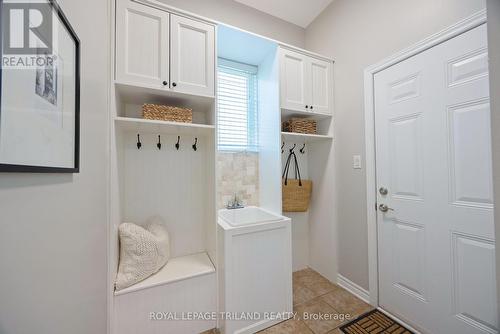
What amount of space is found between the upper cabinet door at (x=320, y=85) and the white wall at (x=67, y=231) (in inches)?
67.5

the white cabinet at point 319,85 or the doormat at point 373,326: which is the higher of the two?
the white cabinet at point 319,85

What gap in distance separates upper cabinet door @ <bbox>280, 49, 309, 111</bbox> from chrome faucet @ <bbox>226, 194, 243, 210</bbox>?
3.39 ft

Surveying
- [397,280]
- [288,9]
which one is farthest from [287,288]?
[288,9]

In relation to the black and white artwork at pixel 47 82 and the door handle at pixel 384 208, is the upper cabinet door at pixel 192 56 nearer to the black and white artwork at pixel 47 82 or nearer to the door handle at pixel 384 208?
the black and white artwork at pixel 47 82

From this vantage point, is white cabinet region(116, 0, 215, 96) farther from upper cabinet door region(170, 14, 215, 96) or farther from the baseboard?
the baseboard

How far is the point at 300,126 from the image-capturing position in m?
1.98

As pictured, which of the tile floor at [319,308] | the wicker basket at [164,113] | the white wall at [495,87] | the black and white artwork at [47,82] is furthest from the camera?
the tile floor at [319,308]

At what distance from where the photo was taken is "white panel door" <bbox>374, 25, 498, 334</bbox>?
113 cm

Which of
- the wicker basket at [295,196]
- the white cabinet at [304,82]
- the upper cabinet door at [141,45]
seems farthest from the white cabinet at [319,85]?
the upper cabinet door at [141,45]

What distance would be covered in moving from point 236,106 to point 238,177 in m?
0.78

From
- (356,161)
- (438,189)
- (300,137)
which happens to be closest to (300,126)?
(300,137)

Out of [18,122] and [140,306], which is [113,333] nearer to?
[140,306]

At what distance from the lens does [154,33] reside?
1.33m

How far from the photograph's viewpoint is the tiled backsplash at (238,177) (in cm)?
197
